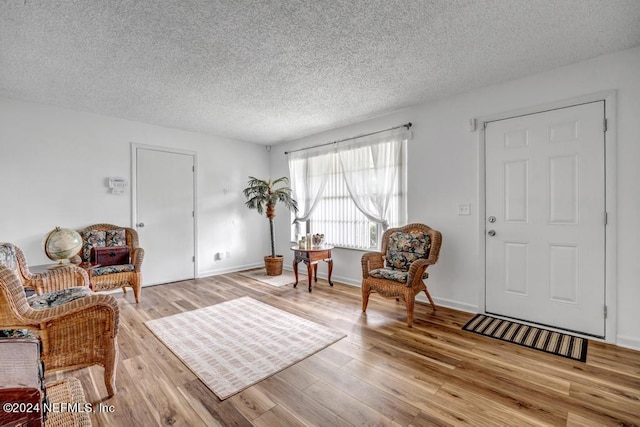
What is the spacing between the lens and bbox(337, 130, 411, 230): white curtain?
3.80 m

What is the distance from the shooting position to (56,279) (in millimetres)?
2580

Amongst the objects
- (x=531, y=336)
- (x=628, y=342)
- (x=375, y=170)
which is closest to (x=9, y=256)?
(x=375, y=170)

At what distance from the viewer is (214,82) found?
2.91 m

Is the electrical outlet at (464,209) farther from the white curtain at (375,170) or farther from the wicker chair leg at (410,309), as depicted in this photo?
the wicker chair leg at (410,309)

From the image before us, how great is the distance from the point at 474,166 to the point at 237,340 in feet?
9.98

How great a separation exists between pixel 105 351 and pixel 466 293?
3358 millimetres

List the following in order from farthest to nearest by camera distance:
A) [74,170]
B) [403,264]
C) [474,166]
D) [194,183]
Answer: [194,183]
[74,170]
[403,264]
[474,166]

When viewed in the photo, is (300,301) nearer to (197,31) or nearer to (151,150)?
(197,31)

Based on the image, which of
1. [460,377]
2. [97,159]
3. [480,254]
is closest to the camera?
[460,377]

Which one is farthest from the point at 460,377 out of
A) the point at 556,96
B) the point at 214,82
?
the point at 214,82

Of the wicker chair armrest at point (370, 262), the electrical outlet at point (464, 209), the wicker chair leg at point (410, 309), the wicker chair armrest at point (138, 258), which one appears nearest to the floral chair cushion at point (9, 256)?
the wicker chair armrest at point (138, 258)

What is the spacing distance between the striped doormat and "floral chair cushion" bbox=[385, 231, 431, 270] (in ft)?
2.72

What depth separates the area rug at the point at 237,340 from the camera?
6.68ft

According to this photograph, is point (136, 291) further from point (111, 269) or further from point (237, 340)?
point (237, 340)
